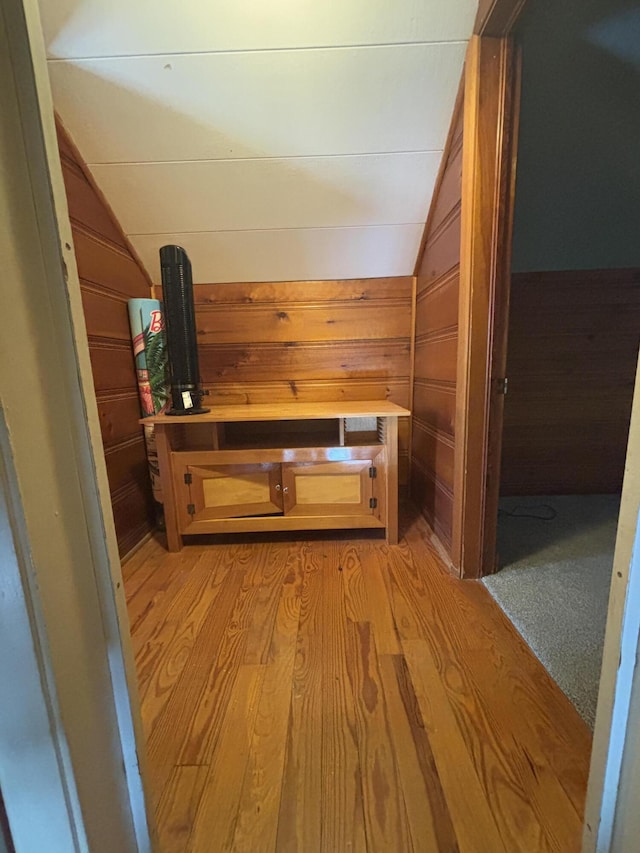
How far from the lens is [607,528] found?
179 cm

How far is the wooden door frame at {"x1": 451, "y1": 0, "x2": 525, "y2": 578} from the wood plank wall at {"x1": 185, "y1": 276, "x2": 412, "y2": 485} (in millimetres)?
778

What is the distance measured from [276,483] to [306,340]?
827 mm

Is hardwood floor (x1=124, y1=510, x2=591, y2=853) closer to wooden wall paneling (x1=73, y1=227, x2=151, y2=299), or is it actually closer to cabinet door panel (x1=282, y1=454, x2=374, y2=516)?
cabinet door panel (x1=282, y1=454, x2=374, y2=516)

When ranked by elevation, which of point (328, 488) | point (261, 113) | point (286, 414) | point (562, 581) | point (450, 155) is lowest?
point (562, 581)

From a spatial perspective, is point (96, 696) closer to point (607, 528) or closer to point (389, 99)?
point (389, 99)

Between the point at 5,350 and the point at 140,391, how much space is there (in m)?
1.53

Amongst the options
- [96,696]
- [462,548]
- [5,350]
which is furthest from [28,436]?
[462,548]

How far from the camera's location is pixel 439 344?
1.66 m

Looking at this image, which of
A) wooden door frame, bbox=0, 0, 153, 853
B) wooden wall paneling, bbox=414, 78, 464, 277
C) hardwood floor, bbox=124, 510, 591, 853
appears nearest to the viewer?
wooden door frame, bbox=0, 0, 153, 853

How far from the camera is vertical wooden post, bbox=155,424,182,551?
5.33 feet

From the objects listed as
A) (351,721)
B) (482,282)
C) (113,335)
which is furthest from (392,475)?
(113,335)

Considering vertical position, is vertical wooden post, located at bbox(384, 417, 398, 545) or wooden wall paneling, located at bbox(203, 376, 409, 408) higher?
wooden wall paneling, located at bbox(203, 376, 409, 408)

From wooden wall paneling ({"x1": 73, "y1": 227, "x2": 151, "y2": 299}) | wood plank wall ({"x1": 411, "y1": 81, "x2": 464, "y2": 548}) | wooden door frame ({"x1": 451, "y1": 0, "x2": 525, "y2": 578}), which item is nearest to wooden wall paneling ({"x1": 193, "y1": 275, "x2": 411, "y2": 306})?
wood plank wall ({"x1": 411, "y1": 81, "x2": 464, "y2": 548})

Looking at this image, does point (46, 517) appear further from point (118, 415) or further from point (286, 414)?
point (118, 415)
